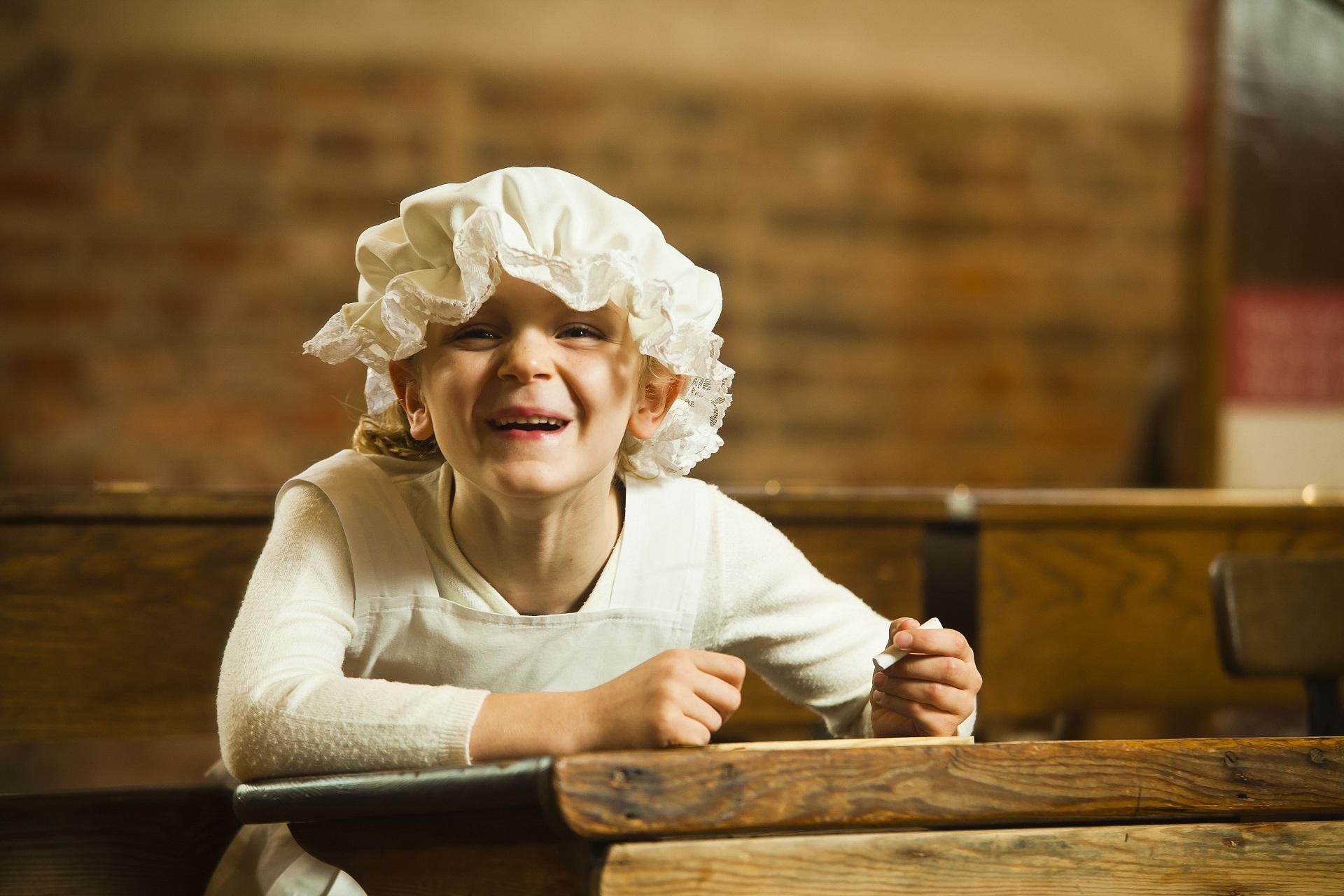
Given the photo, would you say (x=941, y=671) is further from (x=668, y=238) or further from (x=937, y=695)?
(x=668, y=238)

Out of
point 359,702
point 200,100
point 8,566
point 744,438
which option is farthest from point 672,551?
point 200,100

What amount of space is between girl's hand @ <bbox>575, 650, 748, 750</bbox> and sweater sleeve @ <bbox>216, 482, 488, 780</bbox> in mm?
83

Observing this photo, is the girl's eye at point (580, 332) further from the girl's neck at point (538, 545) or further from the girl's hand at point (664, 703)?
the girl's hand at point (664, 703)

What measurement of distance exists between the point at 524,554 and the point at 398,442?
194 millimetres

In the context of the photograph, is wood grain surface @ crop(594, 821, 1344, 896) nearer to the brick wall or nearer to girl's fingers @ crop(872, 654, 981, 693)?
girl's fingers @ crop(872, 654, 981, 693)

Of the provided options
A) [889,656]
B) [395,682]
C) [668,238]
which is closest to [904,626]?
[889,656]

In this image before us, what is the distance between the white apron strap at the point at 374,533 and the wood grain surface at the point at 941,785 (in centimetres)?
37

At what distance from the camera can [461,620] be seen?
96 centimetres

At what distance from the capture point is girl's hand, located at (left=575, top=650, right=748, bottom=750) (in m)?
0.72

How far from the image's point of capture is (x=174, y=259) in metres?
2.51

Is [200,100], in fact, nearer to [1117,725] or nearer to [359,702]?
[359,702]

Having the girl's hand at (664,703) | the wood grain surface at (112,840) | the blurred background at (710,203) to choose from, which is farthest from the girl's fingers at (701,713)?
the blurred background at (710,203)

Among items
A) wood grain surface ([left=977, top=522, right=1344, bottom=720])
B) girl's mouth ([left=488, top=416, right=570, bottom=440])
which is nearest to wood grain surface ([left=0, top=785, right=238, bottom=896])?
girl's mouth ([left=488, top=416, right=570, bottom=440])

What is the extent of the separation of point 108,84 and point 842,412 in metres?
1.71
